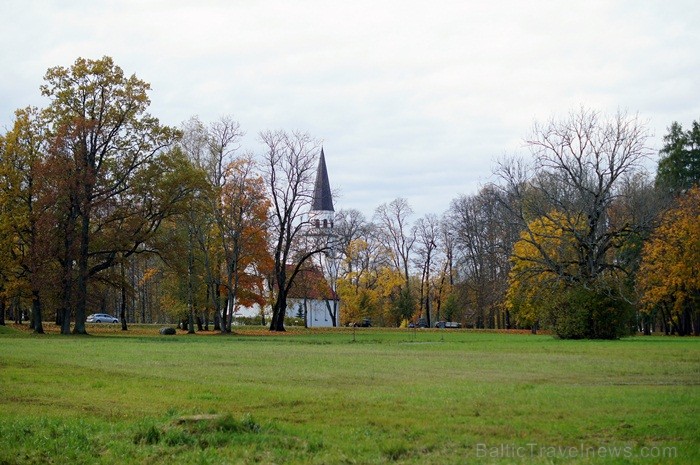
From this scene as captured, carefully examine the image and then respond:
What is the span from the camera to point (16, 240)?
55.0 m

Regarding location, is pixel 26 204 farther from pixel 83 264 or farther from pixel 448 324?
pixel 448 324

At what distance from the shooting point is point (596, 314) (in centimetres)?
4312

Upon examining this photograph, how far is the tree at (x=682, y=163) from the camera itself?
7294 cm

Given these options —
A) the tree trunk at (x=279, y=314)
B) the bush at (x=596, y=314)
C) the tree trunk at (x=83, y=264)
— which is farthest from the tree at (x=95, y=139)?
the bush at (x=596, y=314)

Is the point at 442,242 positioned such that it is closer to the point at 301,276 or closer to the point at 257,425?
the point at 301,276

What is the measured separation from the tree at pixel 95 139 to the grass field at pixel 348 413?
28.1 m

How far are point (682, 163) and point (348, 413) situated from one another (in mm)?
68628

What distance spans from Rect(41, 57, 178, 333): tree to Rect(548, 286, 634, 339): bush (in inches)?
1198

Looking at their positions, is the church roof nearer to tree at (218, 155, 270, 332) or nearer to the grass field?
tree at (218, 155, 270, 332)

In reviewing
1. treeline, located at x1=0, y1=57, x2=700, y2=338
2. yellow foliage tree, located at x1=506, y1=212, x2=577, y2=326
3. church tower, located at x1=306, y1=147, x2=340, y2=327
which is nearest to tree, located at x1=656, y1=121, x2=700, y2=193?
treeline, located at x1=0, y1=57, x2=700, y2=338

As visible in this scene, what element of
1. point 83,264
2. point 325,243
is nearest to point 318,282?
point 325,243

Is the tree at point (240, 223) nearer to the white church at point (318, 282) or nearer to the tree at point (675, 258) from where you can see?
the white church at point (318, 282)

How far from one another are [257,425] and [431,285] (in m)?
91.8

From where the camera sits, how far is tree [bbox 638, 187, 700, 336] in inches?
2163
